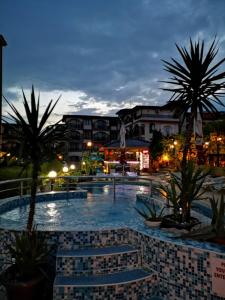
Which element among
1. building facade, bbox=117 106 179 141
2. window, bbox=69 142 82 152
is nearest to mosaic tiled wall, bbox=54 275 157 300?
building facade, bbox=117 106 179 141

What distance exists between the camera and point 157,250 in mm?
4395

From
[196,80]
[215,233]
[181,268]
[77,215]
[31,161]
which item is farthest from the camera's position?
[77,215]

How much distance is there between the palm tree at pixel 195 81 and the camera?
5457 mm

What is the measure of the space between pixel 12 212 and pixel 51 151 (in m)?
3.76

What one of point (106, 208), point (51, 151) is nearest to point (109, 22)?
point (106, 208)

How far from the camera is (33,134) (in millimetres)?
4895

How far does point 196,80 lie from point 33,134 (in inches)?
139

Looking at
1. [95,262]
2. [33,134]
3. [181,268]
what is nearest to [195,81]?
[33,134]

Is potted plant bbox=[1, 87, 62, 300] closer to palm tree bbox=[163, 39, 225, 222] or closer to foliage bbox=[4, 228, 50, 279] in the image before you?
foliage bbox=[4, 228, 50, 279]

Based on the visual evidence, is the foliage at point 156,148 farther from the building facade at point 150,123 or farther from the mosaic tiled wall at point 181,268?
the mosaic tiled wall at point 181,268

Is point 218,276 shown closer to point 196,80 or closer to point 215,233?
point 215,233

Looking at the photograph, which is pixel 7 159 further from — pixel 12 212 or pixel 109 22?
pixel 109 22

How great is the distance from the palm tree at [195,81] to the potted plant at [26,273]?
281 centimetres

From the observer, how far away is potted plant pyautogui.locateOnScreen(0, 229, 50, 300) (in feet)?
13.1
